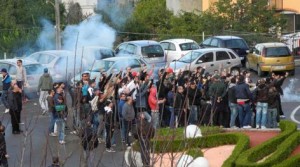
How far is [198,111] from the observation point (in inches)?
837

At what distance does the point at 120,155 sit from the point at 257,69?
16.2 metres

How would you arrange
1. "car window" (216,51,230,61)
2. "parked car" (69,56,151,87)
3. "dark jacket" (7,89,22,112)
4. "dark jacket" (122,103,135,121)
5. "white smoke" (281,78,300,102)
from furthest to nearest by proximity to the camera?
"car window" (216,51,230,61) → "parked car" (69,56,151,87) → "white smoke" (281,78,300,102) → "dark jacket" (7,89,22,112) → "dark jacket" (122,103,135,121)

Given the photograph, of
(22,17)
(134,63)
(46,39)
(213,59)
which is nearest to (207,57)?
(213,59)

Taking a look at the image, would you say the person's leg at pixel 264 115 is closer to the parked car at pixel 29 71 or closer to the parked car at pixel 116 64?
the parked car at pixel 116 64

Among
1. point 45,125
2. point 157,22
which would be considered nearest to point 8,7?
point 157,22

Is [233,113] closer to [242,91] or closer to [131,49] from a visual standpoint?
[242,91]

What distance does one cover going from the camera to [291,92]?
28.3 metres

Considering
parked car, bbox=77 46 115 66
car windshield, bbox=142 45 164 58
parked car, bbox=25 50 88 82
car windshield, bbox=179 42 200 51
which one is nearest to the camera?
parked car, bbox=25 50 88 82

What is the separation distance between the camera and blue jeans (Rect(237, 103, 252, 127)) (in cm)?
2083

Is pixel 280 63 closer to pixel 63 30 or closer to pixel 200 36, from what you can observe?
pixel 200 36

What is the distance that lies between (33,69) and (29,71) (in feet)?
0.88

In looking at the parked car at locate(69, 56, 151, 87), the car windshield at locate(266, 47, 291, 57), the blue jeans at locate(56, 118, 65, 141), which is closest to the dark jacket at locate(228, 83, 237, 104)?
the blue jeans at locate(56, 118, 65, 141)

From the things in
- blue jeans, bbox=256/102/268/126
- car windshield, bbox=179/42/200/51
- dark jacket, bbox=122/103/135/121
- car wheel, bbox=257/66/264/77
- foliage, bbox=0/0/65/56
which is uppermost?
foliage, bbox=0/0/65/56

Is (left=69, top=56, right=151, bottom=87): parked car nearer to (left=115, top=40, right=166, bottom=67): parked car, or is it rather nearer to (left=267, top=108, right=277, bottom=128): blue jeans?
(left=115, top=40, right=166, bottom=67): parked car
